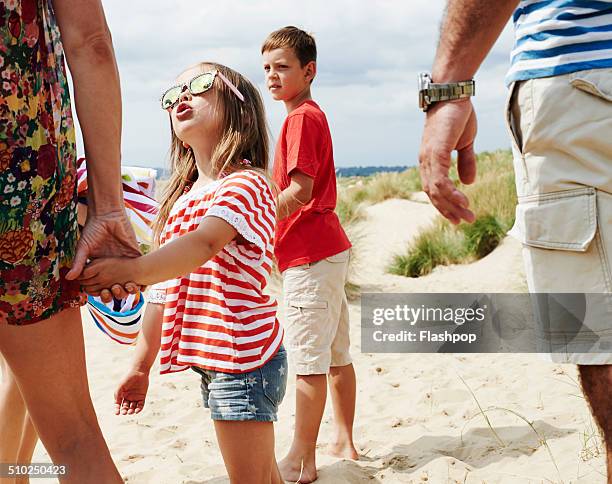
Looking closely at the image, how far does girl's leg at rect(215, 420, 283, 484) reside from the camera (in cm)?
222

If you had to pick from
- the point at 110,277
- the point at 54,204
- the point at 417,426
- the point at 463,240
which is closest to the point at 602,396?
the point at 110,277

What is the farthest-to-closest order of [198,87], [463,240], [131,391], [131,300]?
[463,240]
[131,300]
[198,87]
[131,391]

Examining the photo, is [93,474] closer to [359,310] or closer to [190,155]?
[190,155]

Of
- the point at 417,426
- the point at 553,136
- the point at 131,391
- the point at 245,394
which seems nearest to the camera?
the point at 553,136

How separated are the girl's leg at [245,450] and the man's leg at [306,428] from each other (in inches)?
43.0

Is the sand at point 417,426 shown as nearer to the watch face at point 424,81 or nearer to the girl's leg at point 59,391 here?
the girl's leg at point 59,391

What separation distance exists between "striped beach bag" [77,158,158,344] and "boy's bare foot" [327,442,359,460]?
47.9 inches

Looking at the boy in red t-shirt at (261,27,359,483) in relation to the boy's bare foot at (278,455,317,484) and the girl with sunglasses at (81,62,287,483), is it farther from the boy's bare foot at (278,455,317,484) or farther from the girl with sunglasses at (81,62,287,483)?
the girl with sunglasses at (81,62,287,483)

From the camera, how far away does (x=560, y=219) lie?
A: 6.60 ft

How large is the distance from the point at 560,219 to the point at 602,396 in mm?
488

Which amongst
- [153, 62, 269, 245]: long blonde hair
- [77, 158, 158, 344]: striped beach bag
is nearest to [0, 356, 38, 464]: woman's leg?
[77, 158, 158, 344]: striped beach bag

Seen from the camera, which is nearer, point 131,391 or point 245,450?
point 245,450

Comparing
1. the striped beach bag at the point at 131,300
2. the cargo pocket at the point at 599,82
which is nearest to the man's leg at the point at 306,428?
the striped beach bag at the point at 131,300

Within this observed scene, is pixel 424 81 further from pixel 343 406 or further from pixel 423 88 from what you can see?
pixel 343 406
